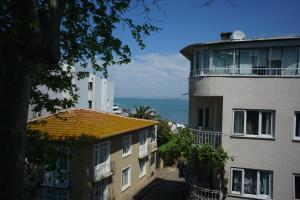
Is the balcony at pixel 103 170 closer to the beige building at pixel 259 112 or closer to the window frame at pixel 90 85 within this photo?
the beige building at pixel 259 112

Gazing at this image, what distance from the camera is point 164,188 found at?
33219 millimetres

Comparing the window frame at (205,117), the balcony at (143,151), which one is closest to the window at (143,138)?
the balcony at (143,151)

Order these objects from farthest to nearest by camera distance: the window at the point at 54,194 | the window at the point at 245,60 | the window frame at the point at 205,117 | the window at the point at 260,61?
the window at the point at 54,194
the window frame at the point at 205,117
the window at the point at 245,60
the window at the point at 260,61

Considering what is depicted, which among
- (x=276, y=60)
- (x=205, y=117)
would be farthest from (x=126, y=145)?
(x=276, y=60)

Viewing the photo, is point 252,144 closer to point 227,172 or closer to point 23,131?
point 227,172

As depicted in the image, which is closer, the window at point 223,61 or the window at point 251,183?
the window at point 251,183

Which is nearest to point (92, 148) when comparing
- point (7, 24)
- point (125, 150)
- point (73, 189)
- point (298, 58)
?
point (73, 189)

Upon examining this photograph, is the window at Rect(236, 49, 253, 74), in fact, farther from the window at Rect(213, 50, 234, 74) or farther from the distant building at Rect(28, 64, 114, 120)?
the distant building at Rect(28, 64, 114, 120)

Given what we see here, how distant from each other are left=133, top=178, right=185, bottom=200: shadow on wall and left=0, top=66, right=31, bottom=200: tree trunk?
80.4 feet

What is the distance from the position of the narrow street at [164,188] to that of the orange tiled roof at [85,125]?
599 cm

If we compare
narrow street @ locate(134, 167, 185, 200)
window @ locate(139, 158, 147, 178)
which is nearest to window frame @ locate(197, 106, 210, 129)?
narrow street @ locate(134, 167, 185, 200)

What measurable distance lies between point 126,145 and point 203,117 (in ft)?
36.8

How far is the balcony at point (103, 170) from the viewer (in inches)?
979

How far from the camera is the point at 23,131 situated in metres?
5.23
